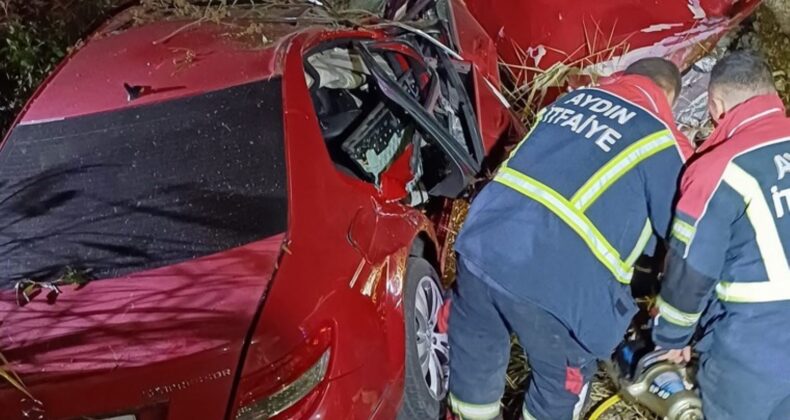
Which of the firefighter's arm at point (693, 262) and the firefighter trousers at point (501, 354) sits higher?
the firefighter's arm at point (693, 262)

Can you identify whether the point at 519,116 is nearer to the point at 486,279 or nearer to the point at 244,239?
the point at 486,279

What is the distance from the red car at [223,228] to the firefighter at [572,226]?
404mm

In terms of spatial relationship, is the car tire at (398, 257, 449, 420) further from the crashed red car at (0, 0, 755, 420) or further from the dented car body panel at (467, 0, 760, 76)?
the dented car body panel at (467, 0, 760, 76)

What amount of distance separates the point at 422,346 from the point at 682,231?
3.62 ft

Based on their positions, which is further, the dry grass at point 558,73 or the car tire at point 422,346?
the dry grass at point 558,73

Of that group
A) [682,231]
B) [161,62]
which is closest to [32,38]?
[161,62]

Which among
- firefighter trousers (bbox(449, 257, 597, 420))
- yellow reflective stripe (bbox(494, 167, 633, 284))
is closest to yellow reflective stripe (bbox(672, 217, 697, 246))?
→ yellow reflective stripe (bbox(494, 167, 633, 284))

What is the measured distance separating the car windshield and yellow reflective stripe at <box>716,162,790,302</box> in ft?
4.97

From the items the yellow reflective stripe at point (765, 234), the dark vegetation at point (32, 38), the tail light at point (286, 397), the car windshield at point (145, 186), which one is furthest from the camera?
the dark vegetation at point (32, 38)

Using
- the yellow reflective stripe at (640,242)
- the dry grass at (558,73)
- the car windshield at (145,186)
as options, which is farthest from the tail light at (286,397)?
the dry grass at (558,73)

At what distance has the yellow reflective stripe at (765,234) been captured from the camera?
2.91 meters

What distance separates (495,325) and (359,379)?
702 millimetres

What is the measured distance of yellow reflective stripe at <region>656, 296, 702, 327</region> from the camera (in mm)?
3148

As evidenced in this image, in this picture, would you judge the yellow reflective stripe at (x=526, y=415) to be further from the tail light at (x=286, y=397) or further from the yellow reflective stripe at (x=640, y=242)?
the tail light at (x=286, y=397)
